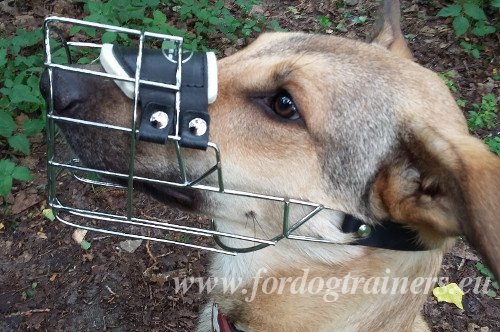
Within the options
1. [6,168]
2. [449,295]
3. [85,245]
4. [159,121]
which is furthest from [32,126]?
[449,295]

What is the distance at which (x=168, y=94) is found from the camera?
197 cm

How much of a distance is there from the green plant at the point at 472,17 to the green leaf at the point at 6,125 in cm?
386

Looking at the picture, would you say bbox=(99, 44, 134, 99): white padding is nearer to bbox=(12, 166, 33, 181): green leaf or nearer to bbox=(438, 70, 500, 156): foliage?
bbox=(12, 166, 33, 181): green leaf

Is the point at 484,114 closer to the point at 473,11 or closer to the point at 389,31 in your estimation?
the point at 473,11

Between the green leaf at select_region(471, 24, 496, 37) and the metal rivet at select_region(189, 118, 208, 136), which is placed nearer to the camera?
the metal rivet at select_region(189, 118, 208, 136)

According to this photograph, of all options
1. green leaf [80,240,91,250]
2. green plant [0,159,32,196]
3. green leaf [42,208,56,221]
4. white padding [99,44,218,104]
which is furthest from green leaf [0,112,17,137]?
white padding [99,44,218,104]

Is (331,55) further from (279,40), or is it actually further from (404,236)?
(404,236)

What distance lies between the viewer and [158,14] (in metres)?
4.38

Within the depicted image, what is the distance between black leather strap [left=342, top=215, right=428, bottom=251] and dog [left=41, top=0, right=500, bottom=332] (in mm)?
21

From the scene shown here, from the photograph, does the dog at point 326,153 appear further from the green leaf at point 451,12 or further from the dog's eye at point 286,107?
the green leaf at point 451,12

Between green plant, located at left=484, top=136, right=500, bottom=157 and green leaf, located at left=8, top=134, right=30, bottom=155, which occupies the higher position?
green leaf, located at left=8, top=134, right=30, bottom=155

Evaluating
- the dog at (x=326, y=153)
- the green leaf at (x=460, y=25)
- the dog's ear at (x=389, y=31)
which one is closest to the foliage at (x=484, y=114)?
the green leaf at (x=460, y=25)

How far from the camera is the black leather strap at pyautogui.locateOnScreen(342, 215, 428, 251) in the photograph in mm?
2113

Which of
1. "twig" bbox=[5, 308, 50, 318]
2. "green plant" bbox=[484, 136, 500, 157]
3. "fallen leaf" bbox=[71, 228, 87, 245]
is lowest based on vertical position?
"twig" bbox=[5, 308, 50, 318]
